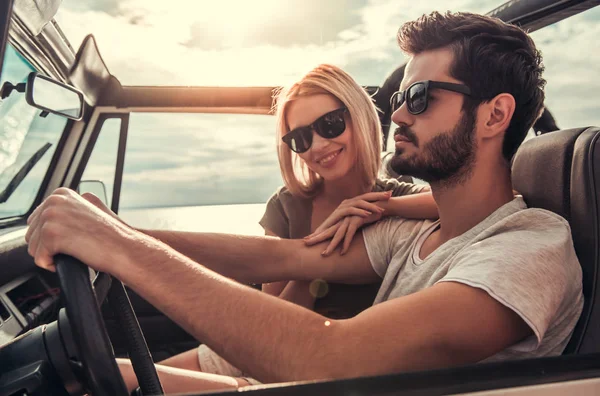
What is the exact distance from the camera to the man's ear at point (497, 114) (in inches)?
56.4

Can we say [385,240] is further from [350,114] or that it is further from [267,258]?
[350,114]

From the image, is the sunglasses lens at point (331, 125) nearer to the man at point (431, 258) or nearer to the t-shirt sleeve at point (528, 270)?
the man at point (431, 258)

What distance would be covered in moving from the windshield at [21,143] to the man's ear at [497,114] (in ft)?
4.67

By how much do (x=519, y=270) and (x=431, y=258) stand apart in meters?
0.37

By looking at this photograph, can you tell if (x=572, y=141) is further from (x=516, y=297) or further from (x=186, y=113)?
(x=186, y=113)

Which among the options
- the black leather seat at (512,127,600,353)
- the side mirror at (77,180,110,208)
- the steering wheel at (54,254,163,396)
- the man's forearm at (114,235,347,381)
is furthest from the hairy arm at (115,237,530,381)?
the side mirror at (77,180,110,208)

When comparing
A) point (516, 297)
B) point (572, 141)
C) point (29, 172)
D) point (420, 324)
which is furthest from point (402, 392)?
point (29, 172)

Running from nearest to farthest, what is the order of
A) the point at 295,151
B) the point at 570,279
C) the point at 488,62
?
the point at 570,279 → the point at 488,62 → the point at 295,151

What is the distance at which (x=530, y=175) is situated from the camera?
1515mm

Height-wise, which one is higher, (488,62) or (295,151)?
(488,62)

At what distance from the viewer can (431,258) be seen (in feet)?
4.47

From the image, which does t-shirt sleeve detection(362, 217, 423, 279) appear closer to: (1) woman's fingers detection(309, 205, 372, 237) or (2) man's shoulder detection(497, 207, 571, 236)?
(1) woman's fingers detection(309, 205, 372, 237)

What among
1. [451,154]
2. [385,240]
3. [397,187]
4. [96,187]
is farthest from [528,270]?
[96,187]

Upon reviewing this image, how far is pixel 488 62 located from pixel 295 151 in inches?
36.2
